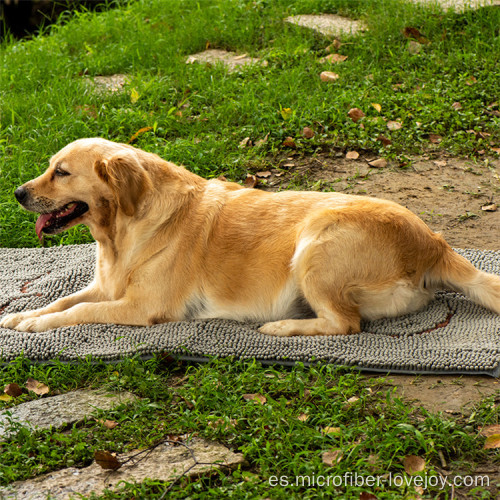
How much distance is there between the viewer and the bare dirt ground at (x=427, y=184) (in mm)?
5832

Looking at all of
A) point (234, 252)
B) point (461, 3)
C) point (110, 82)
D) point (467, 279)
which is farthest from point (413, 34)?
point (234, 252)

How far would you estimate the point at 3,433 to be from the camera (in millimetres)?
3480

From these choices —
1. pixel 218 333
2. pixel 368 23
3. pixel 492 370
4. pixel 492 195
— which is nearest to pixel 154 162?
pixel 218 333

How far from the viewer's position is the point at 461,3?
29.9 feet

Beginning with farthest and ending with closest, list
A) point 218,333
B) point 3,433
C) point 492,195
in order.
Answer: point 492,195 → point 218,333 → point 3,433

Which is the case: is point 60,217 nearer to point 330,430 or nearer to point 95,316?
point 95,316

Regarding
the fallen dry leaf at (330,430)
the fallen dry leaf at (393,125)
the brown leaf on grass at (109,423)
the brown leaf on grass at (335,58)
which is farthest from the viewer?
the brown leaf on grass at (335,58)

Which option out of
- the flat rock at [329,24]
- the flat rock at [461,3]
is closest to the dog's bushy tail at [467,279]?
the flat rock at [329,24]

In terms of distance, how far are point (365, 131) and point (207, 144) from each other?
1624mm

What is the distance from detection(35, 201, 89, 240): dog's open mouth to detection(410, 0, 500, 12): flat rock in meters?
6.44

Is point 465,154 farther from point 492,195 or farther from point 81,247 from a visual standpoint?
point 81,247

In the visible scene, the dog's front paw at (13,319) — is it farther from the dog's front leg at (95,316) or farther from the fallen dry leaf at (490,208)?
the fallen dry leaf at (490,208)

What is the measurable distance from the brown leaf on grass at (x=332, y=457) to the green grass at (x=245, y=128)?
0.04m

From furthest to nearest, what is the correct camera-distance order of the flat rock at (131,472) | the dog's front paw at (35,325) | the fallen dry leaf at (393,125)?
the fallen dry leaf at (393,125), the dog's front paw at (35,325), the flat rock at (131,472)
